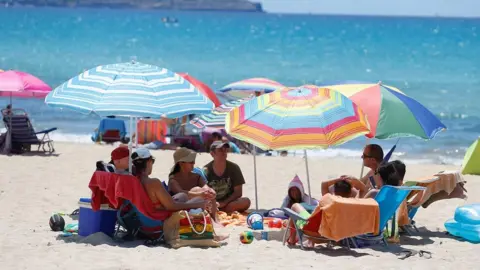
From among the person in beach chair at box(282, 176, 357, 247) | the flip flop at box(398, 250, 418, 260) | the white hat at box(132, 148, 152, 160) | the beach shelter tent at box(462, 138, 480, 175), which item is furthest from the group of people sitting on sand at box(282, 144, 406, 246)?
the beach shelter tent at box(462, 138, 480, 175)

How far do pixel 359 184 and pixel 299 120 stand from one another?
74cm

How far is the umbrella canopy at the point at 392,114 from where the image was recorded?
786 cm

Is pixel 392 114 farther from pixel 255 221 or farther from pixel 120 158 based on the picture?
pixel 120 158

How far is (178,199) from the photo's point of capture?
23.5 feet

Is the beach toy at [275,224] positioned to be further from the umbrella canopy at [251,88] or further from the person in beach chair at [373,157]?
the umbrella canopy at [251,88]

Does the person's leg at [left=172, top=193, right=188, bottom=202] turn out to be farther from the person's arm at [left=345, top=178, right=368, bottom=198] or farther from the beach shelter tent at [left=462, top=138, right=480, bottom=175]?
the beach shelter tent at [left=462, top=138, right=480, bottom=175]

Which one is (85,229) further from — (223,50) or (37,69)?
(223,50)

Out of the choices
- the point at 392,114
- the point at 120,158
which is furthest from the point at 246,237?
the point at 392,114

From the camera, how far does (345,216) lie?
6723 mm

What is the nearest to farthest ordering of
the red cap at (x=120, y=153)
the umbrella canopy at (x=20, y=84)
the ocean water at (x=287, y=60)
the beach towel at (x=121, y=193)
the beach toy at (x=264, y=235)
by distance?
the beach towel at (x=121, y=193)
the red cap at (x=120, y=153)
the beach toy at (x=264, y=235)
the umbrella canopy at (x=20, y=84)
the ocean water at (x=287, y=60)

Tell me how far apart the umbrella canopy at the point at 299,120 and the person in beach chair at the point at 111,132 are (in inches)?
346

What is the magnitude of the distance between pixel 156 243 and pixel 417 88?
2819cm

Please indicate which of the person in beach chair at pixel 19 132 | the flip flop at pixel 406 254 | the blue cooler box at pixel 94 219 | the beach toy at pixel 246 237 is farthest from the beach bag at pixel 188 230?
the person in beach chair at pixel 19 132

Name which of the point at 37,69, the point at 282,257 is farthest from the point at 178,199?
the point at 37,69
